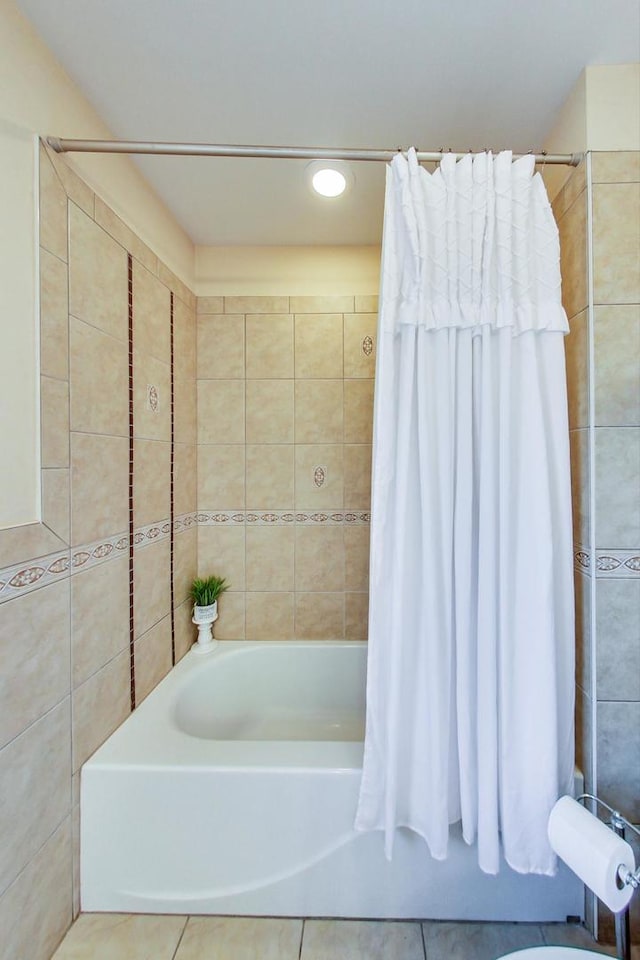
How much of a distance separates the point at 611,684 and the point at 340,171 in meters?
1.87

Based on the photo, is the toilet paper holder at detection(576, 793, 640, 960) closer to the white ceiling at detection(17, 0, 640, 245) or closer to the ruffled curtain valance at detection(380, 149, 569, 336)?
the ruffled curtain valance at detection(380, 149, 569, 336)

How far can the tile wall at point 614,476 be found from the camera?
1.13m

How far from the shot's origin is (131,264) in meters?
1.48

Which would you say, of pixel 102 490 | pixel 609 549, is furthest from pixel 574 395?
pixel 102 490

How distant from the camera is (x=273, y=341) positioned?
206 cm

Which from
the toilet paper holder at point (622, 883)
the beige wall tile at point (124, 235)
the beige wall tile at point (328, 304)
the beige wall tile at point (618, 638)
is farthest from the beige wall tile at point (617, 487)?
the beige wall tile at point (124, 235)

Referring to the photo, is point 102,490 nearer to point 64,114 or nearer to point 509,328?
point 64,114

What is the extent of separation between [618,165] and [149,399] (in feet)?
5.59

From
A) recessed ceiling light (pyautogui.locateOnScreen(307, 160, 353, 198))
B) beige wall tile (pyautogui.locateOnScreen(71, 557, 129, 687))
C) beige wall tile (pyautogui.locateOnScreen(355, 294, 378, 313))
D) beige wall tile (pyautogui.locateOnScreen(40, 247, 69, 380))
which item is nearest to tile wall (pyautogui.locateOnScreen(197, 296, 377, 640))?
beige wall tile (pyautogui.locateOnScreen(355, 294, 378, 313))

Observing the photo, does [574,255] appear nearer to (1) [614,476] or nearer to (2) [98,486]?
(1) [614,476]

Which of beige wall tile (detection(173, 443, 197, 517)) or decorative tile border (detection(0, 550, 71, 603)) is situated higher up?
beige wall tile (detection(173, 443, 197, 517))

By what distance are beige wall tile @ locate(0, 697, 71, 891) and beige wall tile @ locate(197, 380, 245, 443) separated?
1298 mm

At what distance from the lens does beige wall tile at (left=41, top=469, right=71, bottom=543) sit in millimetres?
1057

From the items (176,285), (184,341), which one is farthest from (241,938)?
(176,285)
